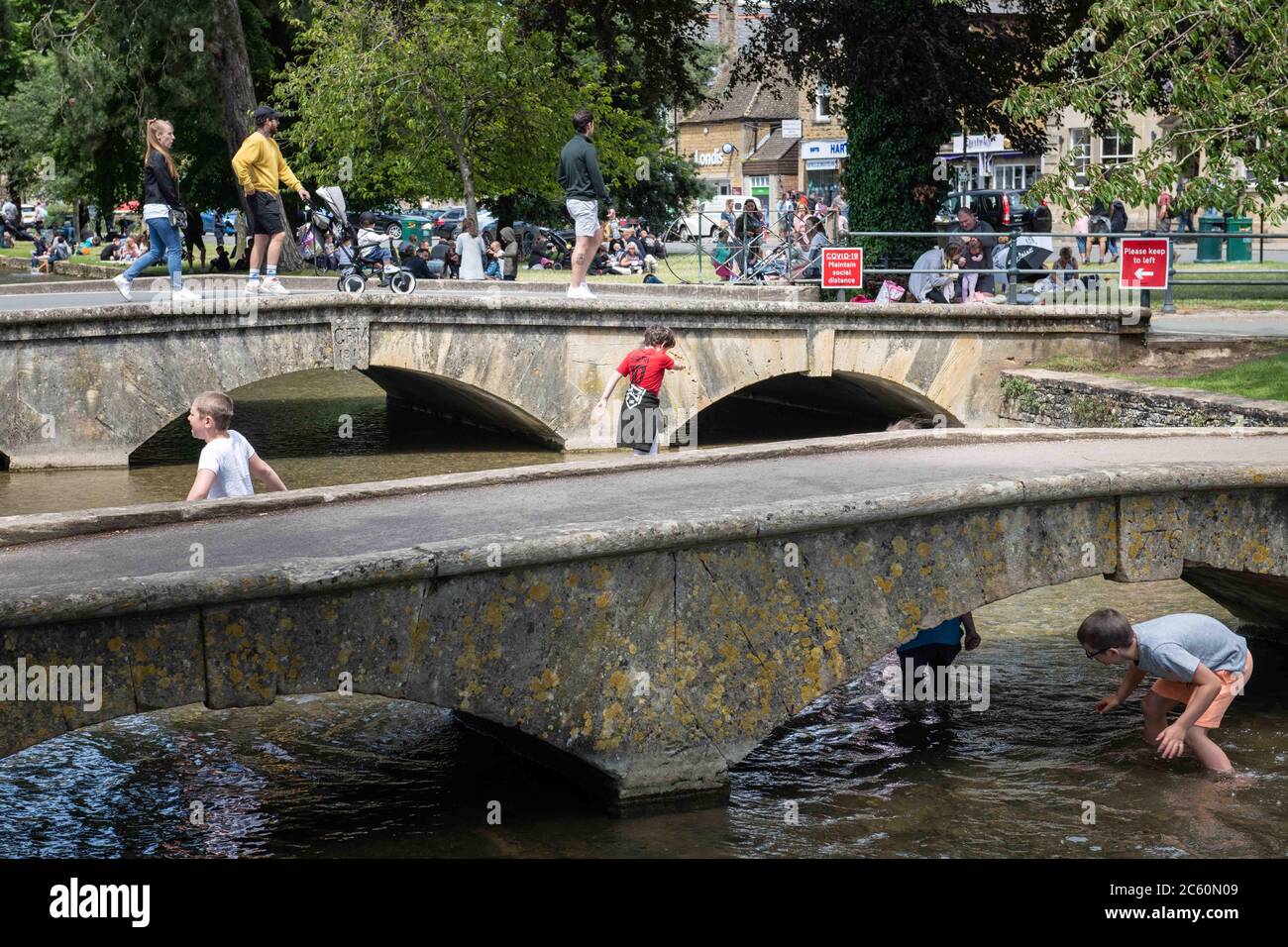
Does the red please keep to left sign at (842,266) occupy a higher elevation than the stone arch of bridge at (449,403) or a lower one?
higher

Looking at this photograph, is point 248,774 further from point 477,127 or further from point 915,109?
point 477,127

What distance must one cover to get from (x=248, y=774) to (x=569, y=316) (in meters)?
10.5

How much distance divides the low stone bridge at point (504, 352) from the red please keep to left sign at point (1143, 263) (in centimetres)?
66

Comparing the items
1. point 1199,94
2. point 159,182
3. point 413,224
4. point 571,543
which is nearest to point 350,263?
point 159,182

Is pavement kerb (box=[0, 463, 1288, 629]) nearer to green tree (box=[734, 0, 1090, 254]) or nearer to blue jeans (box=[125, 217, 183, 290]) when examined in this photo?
blue jeans (box=[125, 217, 183, 290])

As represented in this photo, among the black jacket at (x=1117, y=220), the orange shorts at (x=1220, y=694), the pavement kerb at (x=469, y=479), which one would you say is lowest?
the orange shorts at (x=1220, y=694)

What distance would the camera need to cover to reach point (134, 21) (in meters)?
30.7

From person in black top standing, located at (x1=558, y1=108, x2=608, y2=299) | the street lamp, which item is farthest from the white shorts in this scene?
the street lamp

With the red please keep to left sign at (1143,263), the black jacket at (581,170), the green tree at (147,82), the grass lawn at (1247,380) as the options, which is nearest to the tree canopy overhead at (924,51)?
the red please keep to left sign at (1143,263)

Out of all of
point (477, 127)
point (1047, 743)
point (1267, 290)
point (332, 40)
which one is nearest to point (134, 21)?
point (332, 40)

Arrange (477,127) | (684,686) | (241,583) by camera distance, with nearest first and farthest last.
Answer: (241,583), (684,686), (477,127)

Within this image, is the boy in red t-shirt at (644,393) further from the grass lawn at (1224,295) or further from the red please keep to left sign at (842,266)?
the grass lawn at (1224,295)

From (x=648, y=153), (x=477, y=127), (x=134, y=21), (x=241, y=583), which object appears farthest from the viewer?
(x=648, y=153)

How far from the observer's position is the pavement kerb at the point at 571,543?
6254 mm
